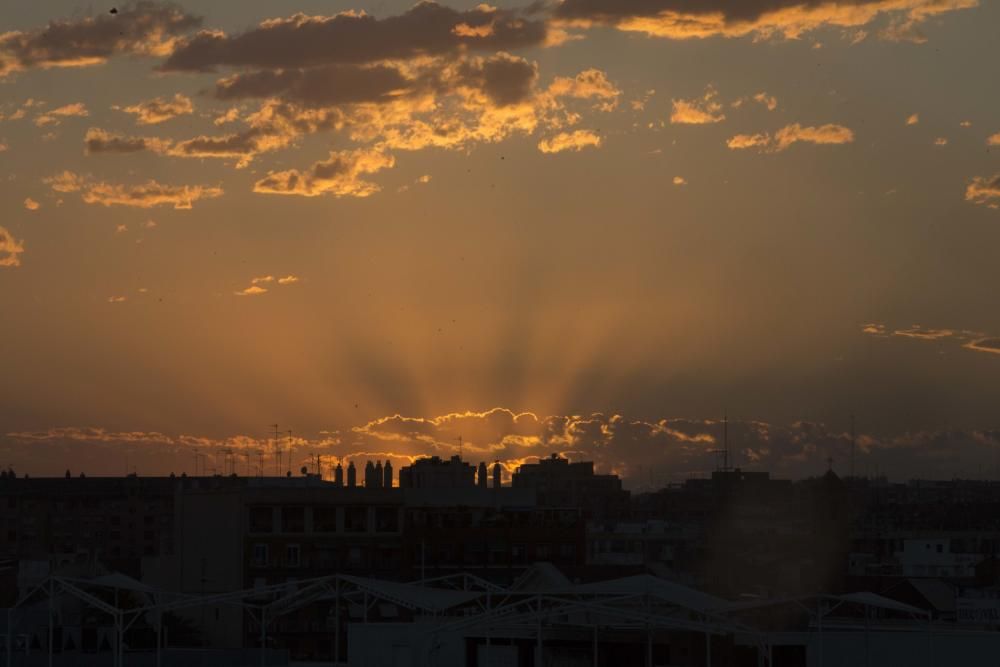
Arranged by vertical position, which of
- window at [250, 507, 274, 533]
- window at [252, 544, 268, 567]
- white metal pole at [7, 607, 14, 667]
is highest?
window at [250, 507, 274, 533]

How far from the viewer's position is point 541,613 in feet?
173

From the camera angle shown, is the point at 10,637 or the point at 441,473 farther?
the point at 441,473

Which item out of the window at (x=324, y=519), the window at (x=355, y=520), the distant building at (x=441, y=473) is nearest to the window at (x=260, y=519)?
the window at (x=324, y=519)

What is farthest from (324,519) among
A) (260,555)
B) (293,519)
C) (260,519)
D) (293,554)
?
(260,555)

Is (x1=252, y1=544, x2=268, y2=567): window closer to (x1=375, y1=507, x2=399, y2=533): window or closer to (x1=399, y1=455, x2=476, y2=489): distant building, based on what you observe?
(x1=375, y1=507, x2=399, y2=533): window

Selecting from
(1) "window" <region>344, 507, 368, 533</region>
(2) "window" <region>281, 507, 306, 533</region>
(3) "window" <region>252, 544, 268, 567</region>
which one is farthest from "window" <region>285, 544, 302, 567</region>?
(1) "window" <region>344, 507, 368, 533</region>

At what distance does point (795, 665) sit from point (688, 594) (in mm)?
4623

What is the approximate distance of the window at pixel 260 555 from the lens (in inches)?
3954

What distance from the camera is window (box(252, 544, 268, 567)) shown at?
100m

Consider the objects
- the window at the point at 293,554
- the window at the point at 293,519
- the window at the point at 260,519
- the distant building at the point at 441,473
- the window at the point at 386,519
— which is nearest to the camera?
the window at the point at 293,554

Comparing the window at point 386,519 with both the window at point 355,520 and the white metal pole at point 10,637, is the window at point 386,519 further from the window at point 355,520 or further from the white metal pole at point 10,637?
the white metal pole at point 10,637

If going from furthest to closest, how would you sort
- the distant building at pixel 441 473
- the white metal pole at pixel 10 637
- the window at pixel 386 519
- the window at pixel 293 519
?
the distant building at pixel 441 473 → the window at pixel 386 519 → the window at pixel 293 519 → the white metal pole at pixel 10 637

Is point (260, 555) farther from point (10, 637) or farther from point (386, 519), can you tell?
point (10, 637)

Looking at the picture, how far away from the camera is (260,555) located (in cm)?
10062
